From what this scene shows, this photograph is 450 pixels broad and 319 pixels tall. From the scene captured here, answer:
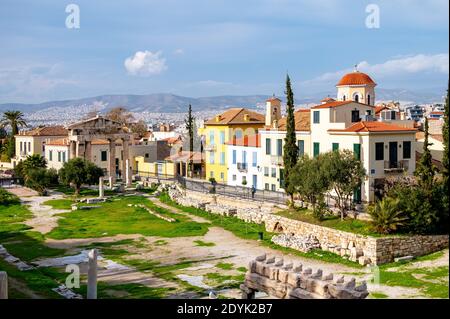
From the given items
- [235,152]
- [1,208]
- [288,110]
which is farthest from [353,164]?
[1,208]

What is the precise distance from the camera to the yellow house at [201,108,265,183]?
205 ft

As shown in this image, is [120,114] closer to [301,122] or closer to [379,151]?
[301,122]

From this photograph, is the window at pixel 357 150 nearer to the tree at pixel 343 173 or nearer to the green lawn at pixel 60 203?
the tree at pixel 343 173

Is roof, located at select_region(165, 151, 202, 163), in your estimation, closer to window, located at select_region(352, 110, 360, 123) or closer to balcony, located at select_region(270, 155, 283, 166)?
balcony, located at select_region(270, 155, 283, 166)

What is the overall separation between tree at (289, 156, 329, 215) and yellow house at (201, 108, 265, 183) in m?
22.3

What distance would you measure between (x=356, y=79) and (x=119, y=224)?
25.4 metres

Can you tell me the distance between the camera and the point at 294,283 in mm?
19328

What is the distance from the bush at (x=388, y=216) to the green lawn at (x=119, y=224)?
12.6 meters

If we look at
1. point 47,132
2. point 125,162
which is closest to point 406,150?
point 125,162

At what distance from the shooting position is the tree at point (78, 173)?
61.2m

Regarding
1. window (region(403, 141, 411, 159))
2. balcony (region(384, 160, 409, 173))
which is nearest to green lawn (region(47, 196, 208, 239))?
balcony (region(384, 160, 409, 173))

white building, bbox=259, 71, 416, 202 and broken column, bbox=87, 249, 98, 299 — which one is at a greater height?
white building, bbox=259, 71, 416, 202

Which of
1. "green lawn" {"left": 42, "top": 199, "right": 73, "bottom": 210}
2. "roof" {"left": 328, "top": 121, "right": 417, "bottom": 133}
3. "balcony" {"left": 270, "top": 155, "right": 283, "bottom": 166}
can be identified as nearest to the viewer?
"roof" {"left": 328, "top": 121, "right": 417, "bottom": 133}
